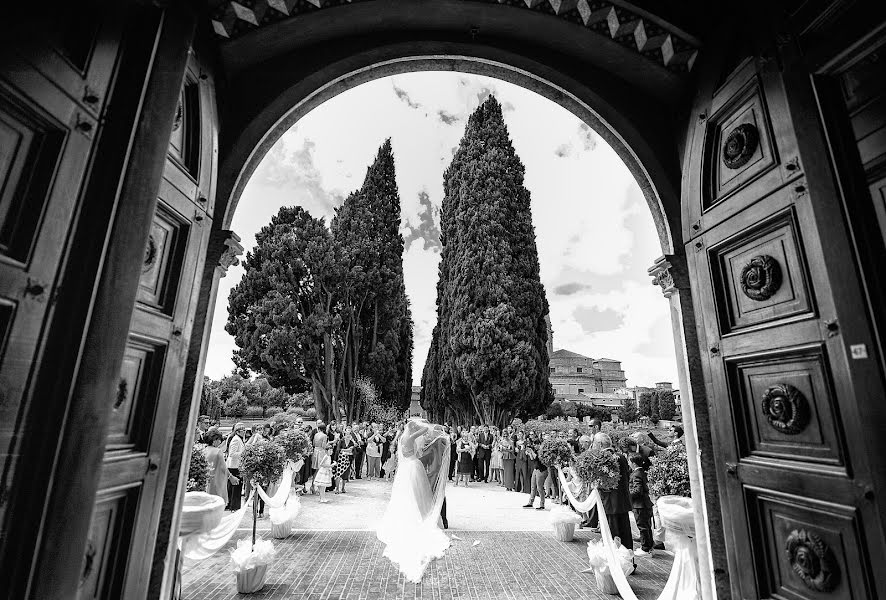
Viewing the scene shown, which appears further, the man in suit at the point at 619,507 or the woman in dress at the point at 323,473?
the woman in dress at the point at 323,473

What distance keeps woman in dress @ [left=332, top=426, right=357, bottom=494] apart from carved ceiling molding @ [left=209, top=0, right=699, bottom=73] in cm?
1145

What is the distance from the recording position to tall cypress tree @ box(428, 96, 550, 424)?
2228 centimetres

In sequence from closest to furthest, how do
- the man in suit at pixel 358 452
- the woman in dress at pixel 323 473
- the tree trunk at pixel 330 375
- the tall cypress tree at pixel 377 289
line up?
the woman in dress at pixel 323 473 → the man in suit at pixel 358 452 → the tree trunk at pixel 330 375 → the tall cypress tree at pixel 377 289

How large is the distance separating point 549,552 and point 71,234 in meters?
7.28

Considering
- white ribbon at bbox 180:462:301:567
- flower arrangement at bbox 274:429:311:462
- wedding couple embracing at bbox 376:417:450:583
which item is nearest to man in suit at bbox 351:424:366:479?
wedding couple embracing at bbox 376:417:450:583

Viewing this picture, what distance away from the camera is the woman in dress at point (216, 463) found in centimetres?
738

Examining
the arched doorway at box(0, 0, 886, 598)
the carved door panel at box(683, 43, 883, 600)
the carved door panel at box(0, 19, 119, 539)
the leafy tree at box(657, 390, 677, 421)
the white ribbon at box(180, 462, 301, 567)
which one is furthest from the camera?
the leafy tree at box(657, 390, 677, 421)

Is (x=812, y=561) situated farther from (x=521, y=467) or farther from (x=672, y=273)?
(x=521, y=467)

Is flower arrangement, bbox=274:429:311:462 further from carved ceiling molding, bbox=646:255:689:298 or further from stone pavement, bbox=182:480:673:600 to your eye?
carved ceiling molding, bbox=646:255:689:298


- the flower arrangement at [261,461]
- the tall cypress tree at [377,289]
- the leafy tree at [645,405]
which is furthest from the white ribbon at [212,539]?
the leafy tree at [645,405]

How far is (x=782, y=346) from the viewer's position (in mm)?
2227

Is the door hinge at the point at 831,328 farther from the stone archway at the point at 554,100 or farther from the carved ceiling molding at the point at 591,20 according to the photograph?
the carved ceiling molding at the point at 591,20

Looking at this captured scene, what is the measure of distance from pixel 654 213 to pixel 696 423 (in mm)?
1757

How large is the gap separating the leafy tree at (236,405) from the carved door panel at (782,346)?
3376 cm
